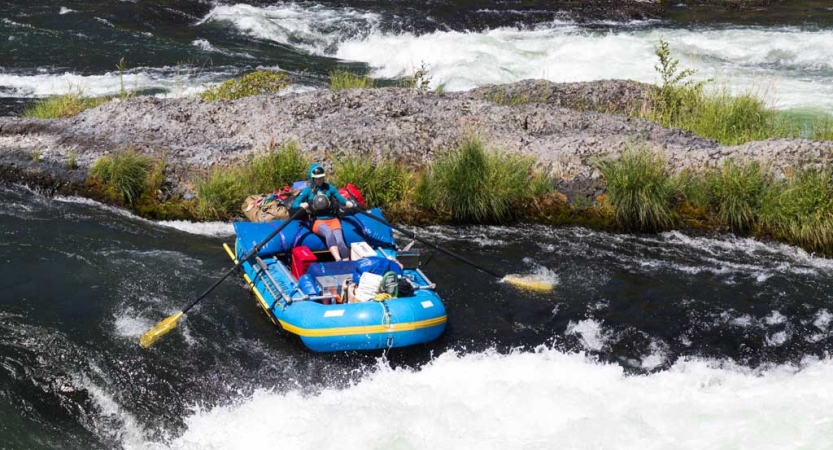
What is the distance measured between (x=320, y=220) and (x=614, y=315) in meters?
3.06

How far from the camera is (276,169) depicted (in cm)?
1131

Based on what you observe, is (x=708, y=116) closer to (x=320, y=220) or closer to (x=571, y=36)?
(x=320, y=220)

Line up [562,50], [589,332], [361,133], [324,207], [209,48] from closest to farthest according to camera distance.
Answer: [589,332] → [324,207] → [361,133] → [209,48] → [562,50]

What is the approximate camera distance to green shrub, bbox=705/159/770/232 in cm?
1076

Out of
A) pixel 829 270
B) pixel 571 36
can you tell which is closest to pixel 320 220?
pixel 829 270

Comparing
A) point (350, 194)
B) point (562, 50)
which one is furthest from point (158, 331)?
point (562, 50)

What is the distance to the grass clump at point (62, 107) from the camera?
44.4 ft

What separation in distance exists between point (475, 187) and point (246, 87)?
506 centimetres

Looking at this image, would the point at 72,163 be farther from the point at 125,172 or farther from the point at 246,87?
the point at 246,87

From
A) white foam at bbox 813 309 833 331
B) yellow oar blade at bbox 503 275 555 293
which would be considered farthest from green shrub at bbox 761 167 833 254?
yellow oar blade at bbox 503 275 555 293

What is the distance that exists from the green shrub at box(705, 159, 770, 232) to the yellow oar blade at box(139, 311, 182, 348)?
6.36 m

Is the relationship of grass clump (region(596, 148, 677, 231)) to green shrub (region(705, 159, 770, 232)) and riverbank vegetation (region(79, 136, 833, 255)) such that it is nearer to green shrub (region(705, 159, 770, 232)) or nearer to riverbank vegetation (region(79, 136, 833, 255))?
riverbank vegetation (region(79, 136, 833, 255))

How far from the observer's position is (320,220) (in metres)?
9.32

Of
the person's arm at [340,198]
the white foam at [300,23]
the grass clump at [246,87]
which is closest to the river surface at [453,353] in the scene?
the person's arm at [340,198]
